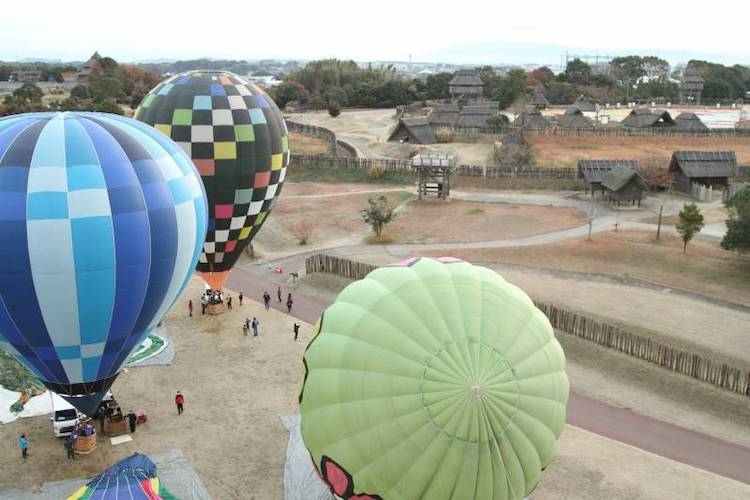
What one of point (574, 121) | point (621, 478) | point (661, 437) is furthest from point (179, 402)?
point (574, 121)

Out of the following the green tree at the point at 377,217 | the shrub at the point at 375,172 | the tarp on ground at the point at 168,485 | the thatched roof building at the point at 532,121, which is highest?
the thatched roof building at the point at 532,121

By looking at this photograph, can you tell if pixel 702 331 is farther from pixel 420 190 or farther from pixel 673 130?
pixel 673 130

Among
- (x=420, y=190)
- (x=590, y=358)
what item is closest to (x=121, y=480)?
(x=590, y=358)

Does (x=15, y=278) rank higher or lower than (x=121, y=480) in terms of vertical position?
higher

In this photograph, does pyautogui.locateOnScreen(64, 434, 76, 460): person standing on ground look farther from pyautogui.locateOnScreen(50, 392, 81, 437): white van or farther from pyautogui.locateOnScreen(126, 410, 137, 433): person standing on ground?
pyautogui.locateOnScreen(126, 410, 137, 433): person standing on ground

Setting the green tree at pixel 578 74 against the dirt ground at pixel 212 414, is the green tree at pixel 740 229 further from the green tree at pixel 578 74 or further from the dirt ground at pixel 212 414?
the green tree at pixel 578 74

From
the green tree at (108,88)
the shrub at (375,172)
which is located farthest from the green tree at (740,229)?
the green tree at (108,88)

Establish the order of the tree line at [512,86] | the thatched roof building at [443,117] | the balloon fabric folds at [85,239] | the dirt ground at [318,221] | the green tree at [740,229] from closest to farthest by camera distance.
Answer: the balloon fabric folds at [85,239] → the green tree at [740,229] → the dirt ground at [318,221] → the thatched roof building at [443,117] → the tree line at [512,86]
